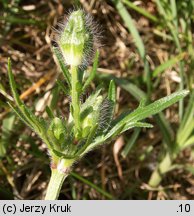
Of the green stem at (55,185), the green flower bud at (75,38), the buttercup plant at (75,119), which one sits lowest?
the green stem at (55,185)

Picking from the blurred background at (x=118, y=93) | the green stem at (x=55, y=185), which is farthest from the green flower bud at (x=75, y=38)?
the blurred background at (x=118, y=93)

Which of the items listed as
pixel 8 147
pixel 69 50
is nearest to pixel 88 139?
pixel 69 50

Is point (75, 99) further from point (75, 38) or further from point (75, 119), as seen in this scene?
point (75, 38)

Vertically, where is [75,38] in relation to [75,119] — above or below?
above

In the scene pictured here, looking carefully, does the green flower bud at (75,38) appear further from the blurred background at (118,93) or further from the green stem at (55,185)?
the blurred background at (118,93)

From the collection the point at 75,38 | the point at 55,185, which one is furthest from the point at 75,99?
the point at 55,185

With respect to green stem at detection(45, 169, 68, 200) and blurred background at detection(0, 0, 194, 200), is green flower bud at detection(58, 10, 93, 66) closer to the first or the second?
green stem at detection(45, 169, 68, 200)

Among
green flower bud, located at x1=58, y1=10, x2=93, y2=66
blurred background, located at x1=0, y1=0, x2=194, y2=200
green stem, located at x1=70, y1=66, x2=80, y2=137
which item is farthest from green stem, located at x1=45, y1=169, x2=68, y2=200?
blurred background, located at x1=0, y1=0, x2=194, y2=200
